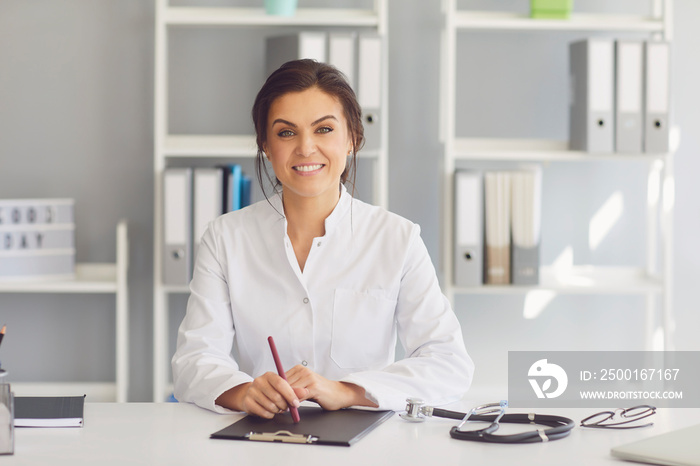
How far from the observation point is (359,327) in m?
1.59

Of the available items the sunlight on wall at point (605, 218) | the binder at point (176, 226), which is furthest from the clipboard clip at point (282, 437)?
the sunlight on wall at point (605, 218)

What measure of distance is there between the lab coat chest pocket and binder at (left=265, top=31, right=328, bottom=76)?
3.34ft

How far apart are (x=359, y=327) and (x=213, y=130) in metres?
1.39

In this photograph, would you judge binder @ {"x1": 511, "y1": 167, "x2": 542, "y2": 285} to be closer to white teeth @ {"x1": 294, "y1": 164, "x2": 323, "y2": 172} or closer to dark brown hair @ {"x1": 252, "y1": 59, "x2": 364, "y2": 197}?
dark brown hair @ {"x1": 252, "y1": 59, "x2": 364, "y2": 197}

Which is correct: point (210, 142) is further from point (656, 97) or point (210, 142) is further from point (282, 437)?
point (282, 437)

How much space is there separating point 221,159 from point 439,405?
162 centimetres

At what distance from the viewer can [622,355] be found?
283 cm

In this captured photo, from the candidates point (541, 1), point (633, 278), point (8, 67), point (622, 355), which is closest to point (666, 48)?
point (541, 1)

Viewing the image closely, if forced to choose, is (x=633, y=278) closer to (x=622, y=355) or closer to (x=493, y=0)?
(x=622, y=355)

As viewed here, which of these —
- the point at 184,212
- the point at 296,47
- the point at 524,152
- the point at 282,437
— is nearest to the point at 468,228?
the point at 524,152

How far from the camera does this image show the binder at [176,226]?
95.0 inches

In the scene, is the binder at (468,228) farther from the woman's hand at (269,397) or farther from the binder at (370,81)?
the woman's hand at (269,397)

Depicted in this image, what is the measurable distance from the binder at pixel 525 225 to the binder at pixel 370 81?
0.47 m

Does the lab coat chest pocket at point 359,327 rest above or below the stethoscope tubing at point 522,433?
above
